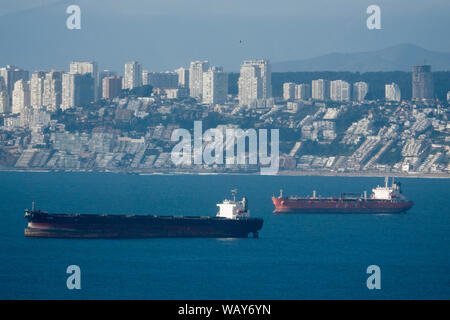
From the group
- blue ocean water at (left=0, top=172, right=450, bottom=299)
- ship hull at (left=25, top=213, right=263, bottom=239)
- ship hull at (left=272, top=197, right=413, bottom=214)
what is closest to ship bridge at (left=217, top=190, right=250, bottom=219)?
ship hull at (left=25, top=213, right=263, bottom=239)

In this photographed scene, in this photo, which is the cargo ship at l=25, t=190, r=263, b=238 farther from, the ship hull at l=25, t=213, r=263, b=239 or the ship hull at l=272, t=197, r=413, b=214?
the ship hull at l=272, t=197, r=413, b=214

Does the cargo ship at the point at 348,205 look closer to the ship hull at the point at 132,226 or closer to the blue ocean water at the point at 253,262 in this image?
the blue ocean water at the point at 253,262

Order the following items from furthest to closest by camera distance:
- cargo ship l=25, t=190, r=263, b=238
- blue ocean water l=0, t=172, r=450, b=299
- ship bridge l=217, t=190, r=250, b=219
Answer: ship bridge l=217, t=190, r=250, b=219
cargo ship l=25, t=190, r=263, b=238
blue ocean water l=0, t=172, r=450, b=299

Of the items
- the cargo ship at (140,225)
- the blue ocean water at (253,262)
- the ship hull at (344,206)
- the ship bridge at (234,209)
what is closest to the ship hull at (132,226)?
the cargo ship at (140,225)

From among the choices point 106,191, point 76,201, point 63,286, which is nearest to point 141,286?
point 63,286
